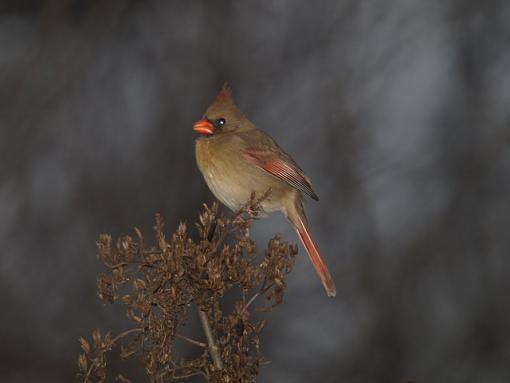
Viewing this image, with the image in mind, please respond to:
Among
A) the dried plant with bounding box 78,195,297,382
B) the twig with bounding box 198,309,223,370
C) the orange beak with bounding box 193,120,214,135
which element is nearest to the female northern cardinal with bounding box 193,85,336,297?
the orange beak with bounding box 193,120,214,135

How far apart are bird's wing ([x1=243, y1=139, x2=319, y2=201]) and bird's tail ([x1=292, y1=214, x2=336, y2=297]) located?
196 millimetres

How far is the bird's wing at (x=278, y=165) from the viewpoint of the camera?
474 centimetres

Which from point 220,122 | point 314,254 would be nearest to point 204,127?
point 220,122

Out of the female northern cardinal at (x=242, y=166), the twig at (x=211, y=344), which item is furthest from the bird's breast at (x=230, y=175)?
the twig at (x=211, y=344)

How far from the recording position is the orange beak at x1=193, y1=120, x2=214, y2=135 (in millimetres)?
4685

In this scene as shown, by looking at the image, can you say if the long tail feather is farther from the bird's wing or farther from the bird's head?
the bird's head

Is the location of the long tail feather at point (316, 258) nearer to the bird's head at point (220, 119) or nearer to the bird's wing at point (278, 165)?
the bird's wing at point (278, 165)

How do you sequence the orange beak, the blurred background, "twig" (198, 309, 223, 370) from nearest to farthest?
"twig" (198, 309, 223, 370) < the orange beak < the blurred background

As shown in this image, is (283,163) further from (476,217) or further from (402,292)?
(476,217)

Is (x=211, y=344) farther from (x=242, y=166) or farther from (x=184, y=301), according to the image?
(x=242, y=166)

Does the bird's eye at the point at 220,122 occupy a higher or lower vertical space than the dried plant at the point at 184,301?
higher

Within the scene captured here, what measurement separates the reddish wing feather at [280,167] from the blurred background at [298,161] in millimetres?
3031

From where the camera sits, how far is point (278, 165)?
4.81 meters

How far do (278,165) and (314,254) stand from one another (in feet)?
2.08
